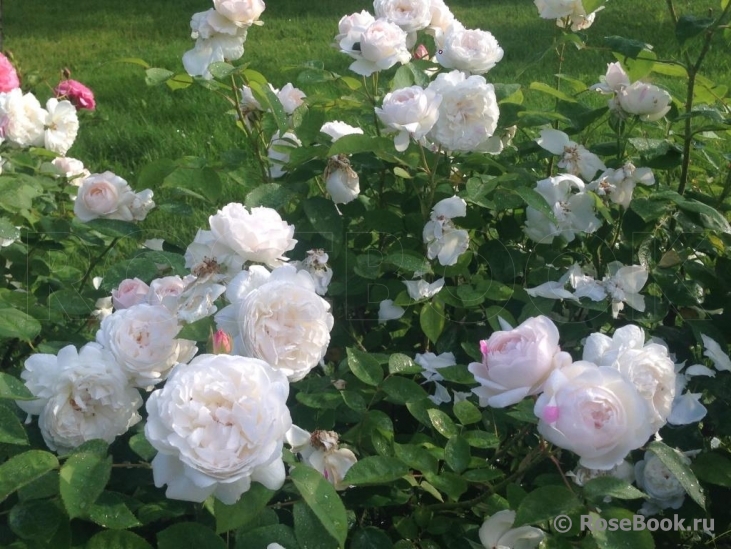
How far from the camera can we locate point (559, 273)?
55.7 inches

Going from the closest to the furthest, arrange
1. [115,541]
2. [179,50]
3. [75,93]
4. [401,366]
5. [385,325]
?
1. [115,541]
2. [401,366]
3. [385,325]
4. [75,93]
5. [179,50]

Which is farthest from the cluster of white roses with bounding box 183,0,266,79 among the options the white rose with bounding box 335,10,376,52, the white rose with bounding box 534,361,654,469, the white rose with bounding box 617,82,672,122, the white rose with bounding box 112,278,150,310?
the white rose with bounding box 534,361,654,469

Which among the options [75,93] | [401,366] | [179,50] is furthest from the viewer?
[179,50]

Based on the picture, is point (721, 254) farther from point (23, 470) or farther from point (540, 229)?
point (23, 470)

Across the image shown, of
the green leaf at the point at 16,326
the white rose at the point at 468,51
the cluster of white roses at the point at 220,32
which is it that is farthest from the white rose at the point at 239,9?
the green leaf at the point at 16,326

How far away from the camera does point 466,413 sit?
1.09 metres

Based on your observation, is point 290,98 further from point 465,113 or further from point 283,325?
point 283,325

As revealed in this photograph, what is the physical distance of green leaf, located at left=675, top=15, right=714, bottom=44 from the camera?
4.38ft

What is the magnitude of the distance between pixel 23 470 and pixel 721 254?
1112mm

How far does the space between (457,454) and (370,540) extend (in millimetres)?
139

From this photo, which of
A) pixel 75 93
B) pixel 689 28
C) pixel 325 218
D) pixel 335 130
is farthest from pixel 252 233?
pixel 75 93

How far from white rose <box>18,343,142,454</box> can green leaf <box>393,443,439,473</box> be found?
0.30 metres

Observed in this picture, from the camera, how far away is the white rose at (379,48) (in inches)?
54.7

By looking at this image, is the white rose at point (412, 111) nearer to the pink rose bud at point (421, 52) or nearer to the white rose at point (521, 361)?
the white rose at point (521, 361)
